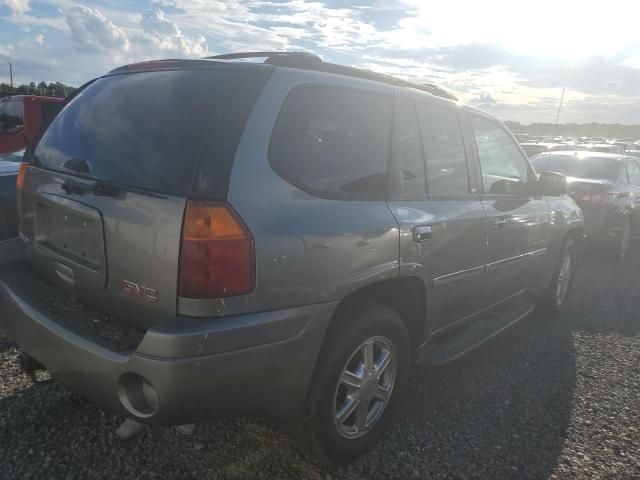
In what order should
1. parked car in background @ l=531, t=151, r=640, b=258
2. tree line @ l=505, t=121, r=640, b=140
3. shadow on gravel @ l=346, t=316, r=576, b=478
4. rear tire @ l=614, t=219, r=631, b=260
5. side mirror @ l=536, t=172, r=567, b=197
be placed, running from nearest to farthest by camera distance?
shadow on gravel @ l=346, t=316, r=576, b=478 → side mirror @ l=536, t=172, r=567, b=197 → parked car in background @ l=531, t=151, r=640, b=258 → rear tire @ l=614, t=219, r=631, b=260 → tree line @ l=505, t=121, r=640, b=140

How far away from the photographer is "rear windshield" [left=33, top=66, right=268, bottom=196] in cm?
201

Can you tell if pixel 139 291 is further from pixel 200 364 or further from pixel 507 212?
pixel 507 212

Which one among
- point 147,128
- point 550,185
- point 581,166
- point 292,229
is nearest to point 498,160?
point 550,185

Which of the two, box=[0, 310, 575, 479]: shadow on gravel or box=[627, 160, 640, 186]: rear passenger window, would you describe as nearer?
box=[0, 310, 575, 479]: shadow on gravel

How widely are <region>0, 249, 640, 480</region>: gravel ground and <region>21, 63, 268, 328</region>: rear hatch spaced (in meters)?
0.80

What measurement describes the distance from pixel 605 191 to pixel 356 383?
6372mm

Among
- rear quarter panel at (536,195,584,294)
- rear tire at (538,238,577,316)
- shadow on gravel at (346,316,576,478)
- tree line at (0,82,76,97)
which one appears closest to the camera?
shadow on gravel at (346,316,576,478)

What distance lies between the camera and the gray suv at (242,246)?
1916mm

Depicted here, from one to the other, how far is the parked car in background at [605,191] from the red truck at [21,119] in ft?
28.1

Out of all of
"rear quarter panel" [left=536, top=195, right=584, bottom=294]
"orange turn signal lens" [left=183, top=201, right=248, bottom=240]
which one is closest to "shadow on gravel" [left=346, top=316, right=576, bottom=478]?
"rear quarter panel" [left=536, top=195, right=584, bottom=294]

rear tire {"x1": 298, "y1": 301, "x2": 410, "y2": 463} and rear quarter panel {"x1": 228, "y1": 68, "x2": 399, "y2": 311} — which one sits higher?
rear quarter panel {"x1": 228, "y1": 68, "x2": 399, "y2": 311}

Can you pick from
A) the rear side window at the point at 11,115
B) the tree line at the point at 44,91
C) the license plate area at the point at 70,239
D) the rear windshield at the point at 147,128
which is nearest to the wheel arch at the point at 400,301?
the rear windshield at the point at 147,128

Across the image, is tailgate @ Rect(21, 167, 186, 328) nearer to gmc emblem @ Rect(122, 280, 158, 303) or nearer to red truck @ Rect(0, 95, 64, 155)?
gmc emblem @ Rect(122, 280, 158, 303)

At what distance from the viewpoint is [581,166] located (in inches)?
321
